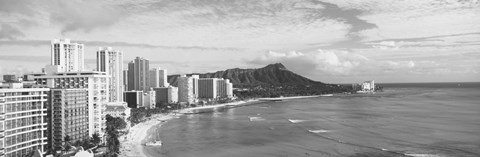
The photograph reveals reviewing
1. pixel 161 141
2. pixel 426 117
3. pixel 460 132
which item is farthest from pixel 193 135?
pixel 426 117

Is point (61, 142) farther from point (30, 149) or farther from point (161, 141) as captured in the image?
A: point (161, 141)

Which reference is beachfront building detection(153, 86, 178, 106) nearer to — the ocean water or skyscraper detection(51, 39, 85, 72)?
skyscraper detection(51, 39, 85, 72)

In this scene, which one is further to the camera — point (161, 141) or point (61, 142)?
point (161, 141)

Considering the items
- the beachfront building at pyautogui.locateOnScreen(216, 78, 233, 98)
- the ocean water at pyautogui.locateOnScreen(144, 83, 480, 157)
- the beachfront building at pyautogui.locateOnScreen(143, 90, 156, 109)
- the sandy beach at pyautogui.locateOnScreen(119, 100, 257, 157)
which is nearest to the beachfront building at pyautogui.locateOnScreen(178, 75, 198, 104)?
the beachfront building at pyautogui.locateOnScreen(143, 90, 156, 109)

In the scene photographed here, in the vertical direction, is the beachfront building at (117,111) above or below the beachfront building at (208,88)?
below

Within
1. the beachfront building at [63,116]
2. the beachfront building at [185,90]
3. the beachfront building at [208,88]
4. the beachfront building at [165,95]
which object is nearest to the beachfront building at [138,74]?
the beachfront building at [185,90]

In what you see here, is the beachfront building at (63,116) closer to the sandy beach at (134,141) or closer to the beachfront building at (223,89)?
the sandy beach at (134,141)

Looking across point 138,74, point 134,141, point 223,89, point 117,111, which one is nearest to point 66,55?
point 117,111

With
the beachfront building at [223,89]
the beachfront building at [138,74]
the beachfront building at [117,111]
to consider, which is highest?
the beachfront building at [138,74]
